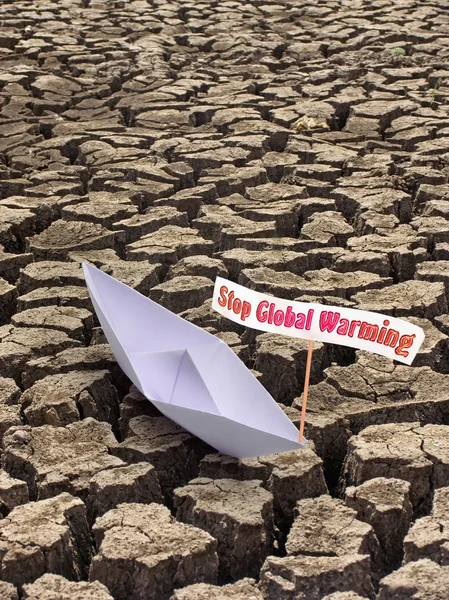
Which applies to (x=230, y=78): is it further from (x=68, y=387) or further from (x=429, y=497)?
(x=429, y=497)

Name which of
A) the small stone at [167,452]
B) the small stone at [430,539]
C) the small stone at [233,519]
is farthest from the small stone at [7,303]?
the small stone at [430,539]

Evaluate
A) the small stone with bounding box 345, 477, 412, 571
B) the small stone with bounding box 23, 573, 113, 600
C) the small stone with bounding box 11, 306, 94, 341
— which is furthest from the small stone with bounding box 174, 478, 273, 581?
the small stone with bounding box 11, 306, 94, 341

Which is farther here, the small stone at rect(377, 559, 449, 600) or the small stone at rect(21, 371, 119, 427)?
the small stone at rect(21, 371, 119, 427)

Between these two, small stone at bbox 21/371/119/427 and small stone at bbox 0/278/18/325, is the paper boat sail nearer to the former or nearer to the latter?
small stone at bbox 21/371/119/427

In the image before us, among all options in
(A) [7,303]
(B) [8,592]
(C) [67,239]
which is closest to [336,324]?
(B) [8,592]

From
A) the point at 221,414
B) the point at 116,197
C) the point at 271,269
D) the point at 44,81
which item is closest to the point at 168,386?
the point at 221,414

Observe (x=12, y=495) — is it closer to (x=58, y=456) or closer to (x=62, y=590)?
(x=58, y=456)

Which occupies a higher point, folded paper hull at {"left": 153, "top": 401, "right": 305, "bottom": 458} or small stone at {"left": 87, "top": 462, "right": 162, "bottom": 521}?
folded paper hull at {"left": 153, "top": 401, "right": 305, "bottom": 458}
